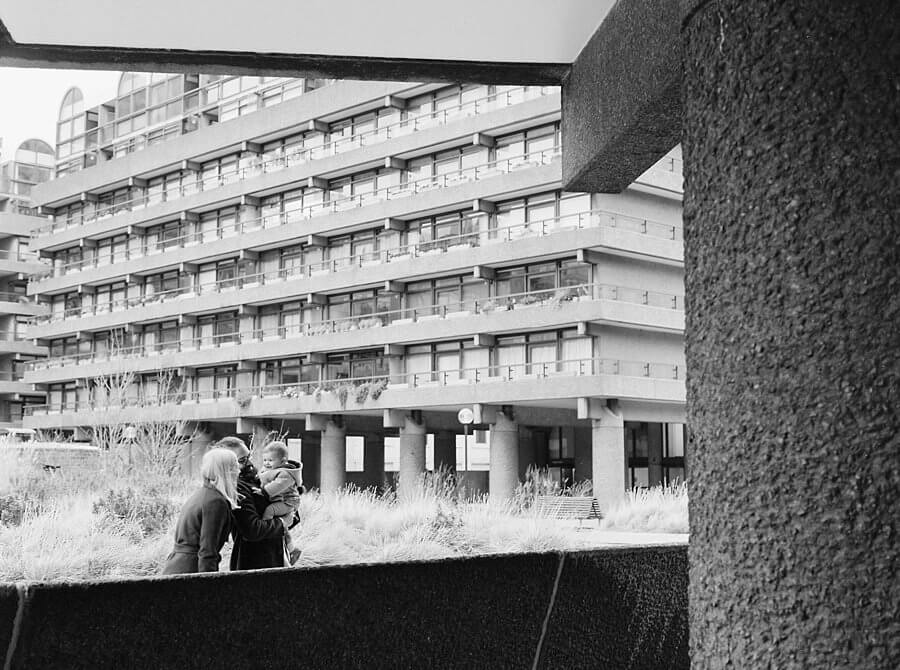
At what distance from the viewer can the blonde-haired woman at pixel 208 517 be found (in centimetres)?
620

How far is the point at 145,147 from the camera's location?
5916 cm

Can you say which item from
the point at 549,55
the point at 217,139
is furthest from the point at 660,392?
the point at 549,55

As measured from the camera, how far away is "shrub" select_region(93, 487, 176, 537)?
17.7 metres

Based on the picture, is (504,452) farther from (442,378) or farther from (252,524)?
(252,524)

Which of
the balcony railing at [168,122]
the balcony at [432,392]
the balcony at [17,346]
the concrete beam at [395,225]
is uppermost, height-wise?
the balcony railing at [168,122]

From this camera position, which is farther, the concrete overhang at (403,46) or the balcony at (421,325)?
the balcony at (421,325)

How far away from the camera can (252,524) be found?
670cm

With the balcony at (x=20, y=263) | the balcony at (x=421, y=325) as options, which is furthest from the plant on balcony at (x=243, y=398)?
the balcony at (x=20, y=263)

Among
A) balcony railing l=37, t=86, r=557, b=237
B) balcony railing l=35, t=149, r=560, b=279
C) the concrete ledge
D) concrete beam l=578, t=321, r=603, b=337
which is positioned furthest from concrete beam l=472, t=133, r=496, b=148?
the concrete ledge

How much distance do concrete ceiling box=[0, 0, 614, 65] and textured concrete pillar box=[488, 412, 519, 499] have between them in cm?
3940

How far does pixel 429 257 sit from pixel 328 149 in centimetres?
853

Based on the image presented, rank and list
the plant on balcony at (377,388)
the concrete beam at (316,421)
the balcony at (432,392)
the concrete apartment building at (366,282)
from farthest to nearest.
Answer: the concrete beam at (316,421) < the plant on balcony at (377,388) < the concrete apartment building at (366,282) < the balcony at (432,392)

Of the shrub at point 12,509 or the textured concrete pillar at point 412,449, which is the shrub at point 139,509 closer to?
the shrub at point 12,509

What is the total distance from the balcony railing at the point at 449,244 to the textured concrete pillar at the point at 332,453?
22.4 feet
